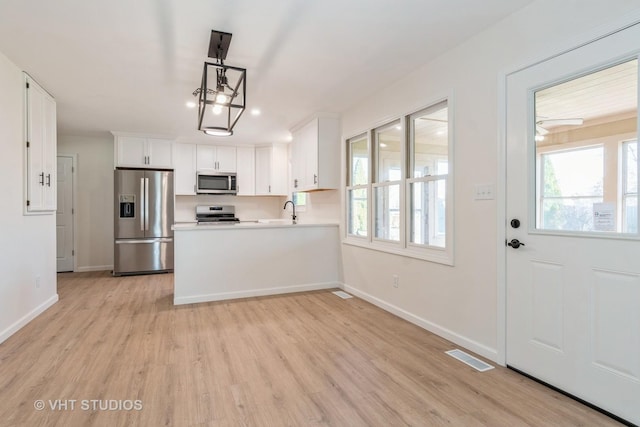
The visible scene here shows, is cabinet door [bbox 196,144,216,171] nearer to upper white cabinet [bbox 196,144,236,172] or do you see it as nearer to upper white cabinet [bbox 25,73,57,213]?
upper white cabinet [bbox 196,144,236,172]

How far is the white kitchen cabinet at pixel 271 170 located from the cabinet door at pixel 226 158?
46cm

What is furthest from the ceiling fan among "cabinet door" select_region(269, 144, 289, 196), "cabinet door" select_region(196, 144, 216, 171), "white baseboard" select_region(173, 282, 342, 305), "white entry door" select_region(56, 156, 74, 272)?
"white entry door" select_region(56, 156, 74, 272)

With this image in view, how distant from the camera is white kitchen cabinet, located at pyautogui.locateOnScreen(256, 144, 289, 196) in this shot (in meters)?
6.64

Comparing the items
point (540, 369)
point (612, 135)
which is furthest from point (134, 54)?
point (540, 369)

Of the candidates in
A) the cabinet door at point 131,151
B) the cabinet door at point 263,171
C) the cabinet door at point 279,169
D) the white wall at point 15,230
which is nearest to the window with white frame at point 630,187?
the white wall at point 15,230

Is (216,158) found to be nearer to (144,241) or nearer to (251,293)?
(144,241)

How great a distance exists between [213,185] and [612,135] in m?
5.78

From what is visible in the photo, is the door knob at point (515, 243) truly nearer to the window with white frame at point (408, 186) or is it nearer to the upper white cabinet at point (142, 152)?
the window with white frame at point (408, 186)

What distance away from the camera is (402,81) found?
11.0 feet

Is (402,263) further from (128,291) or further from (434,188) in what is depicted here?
(128,291)

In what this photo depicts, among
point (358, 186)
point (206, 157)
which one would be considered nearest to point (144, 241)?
point (206, 157)

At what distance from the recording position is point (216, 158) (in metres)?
6.46

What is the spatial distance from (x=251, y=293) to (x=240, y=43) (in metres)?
2.78

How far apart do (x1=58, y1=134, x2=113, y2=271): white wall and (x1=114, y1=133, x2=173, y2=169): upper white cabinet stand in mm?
495
